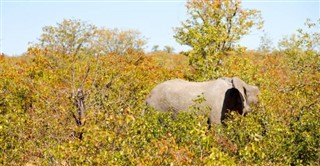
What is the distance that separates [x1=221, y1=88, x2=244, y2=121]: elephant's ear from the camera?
81.3 ft

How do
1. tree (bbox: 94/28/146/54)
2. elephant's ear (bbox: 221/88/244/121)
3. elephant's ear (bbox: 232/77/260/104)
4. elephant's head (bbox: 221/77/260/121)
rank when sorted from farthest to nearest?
tree (bbox: 94/28/146/54), elephant's ear (bbox: 221/88/244/121), elephant's ear (bbox: 232/77/260/104), elephant's head (bbox: 221/77/260/121)

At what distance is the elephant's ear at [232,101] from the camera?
24.8 meters

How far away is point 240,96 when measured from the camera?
2434 centimetres

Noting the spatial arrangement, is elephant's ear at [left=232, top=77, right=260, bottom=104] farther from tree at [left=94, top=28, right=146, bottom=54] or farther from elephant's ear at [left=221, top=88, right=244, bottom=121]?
tree at [left=94, top=28, right=146, bottom=54]

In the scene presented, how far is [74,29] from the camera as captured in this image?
54.7 m

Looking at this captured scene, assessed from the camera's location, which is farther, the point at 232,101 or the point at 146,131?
the point at 232,101

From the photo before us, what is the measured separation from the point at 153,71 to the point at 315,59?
14400 millimetres

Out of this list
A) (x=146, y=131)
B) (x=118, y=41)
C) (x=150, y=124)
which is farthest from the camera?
(x=118, y=41)

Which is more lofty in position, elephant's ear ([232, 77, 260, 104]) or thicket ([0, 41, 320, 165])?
elephant's ear ([232, 77, 260, 104])

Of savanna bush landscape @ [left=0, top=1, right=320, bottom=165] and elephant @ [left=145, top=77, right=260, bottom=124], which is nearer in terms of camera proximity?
savanna bush landscape @ [left=0, top=1, right=320, bottom=165]

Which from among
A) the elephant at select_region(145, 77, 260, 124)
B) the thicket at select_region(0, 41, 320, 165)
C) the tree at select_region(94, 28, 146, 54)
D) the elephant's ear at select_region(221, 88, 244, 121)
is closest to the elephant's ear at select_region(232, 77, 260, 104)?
the elephant at select_region(145, 77, 260, 124)

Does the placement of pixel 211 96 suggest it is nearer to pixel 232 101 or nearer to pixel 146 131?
pixel 232 101

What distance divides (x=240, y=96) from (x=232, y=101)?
3.49ft

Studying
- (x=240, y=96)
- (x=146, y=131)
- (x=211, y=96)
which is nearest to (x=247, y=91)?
(x=240, y=96)
